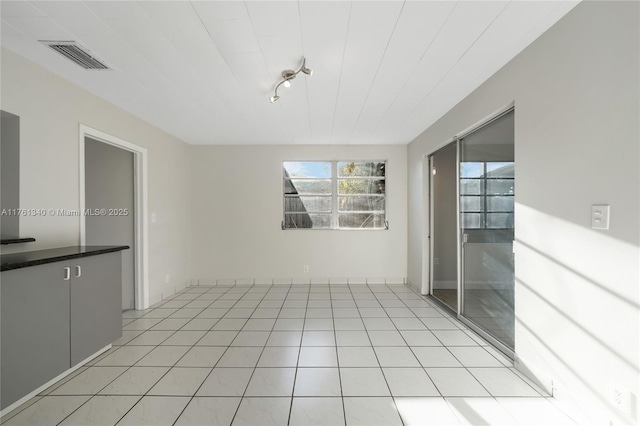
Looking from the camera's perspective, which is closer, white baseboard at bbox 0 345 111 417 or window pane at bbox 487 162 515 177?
white baseboard at bbox 0 345 111 417

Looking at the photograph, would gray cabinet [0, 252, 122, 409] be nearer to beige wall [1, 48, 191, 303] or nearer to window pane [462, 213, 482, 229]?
beige wall [1, 48, 191, 303]

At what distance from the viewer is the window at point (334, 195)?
5371mm

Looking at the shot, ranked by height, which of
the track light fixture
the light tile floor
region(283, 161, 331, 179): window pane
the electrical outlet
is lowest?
the light tile floor

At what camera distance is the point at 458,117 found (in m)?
3.33

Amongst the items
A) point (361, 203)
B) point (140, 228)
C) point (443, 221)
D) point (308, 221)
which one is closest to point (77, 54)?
point (140, 228)

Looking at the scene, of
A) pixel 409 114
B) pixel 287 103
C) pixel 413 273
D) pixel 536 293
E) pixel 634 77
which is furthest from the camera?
pixel 413 273

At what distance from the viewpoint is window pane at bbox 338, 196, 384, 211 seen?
5387mm

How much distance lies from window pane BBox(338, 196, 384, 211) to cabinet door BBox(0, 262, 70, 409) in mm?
4094

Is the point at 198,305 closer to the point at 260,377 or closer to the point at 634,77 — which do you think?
the point at 260,377

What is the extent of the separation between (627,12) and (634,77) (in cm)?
36

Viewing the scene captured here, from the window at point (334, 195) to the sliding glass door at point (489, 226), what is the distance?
6.91 ft

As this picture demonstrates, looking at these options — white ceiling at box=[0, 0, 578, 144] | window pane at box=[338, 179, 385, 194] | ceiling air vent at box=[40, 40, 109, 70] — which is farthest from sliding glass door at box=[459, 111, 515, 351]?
ceiling air vent at box=[40, 40, 109, 70]

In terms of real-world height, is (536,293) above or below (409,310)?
above

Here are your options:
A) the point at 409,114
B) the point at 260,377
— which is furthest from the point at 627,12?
the point at 260,377
